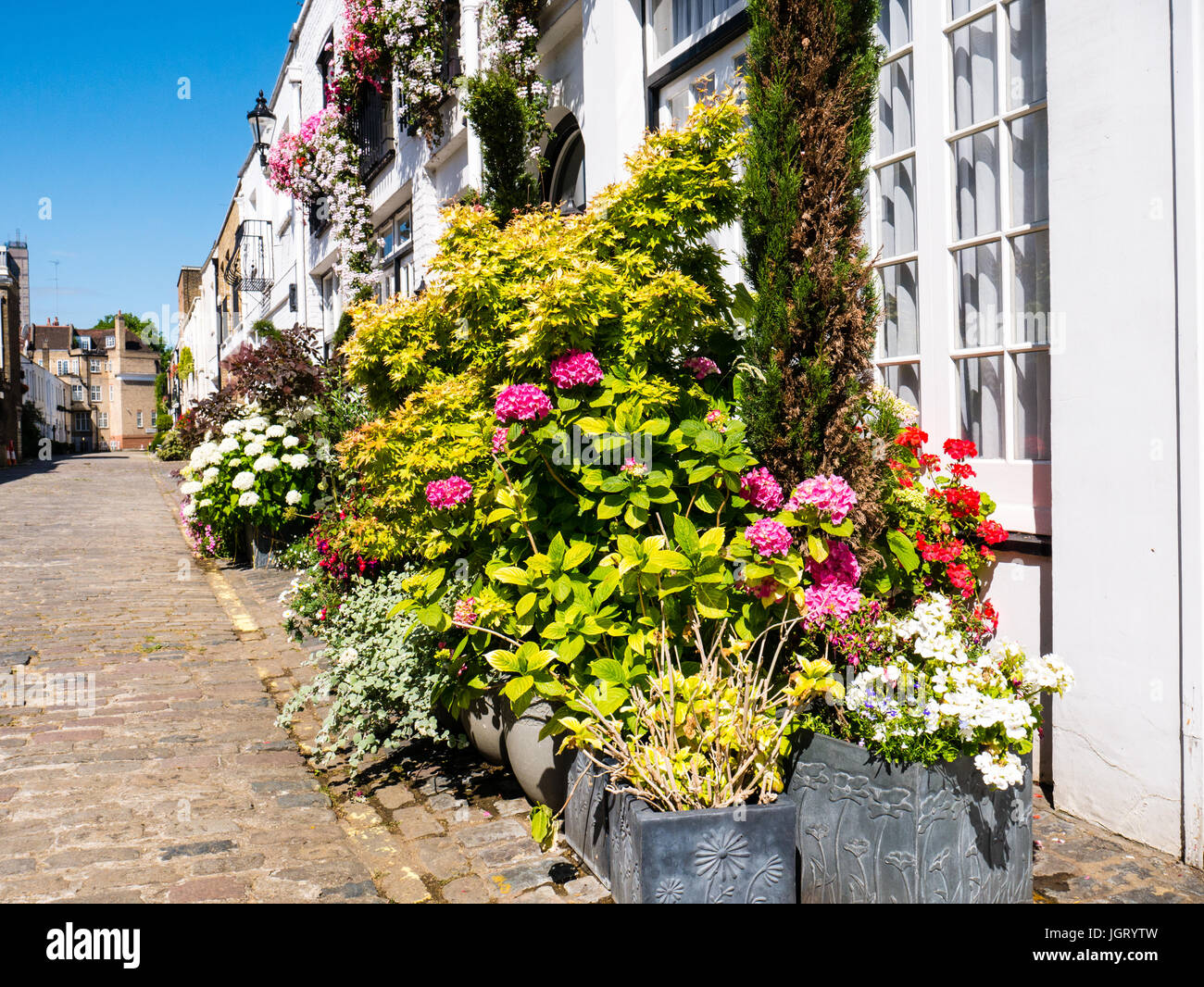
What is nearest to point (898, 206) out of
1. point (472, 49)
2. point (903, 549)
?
point (903, 549)

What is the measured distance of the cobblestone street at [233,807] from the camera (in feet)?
10.7

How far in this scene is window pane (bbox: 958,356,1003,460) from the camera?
420 centimetres

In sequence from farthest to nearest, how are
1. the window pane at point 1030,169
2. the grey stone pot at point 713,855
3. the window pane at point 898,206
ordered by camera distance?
the window pane at point 898,206, the window pane at point 1030,169, the grey stone pot at point 713,855

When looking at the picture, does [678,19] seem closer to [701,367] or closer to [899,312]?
[899,312]

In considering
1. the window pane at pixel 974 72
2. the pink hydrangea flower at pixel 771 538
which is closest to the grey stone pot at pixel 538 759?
the pink hydrangea flower at pixel 771 538

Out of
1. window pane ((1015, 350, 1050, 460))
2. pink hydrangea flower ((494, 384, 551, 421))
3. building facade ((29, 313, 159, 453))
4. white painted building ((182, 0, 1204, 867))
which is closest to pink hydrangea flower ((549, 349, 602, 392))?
pink hydrangea flower ((494, 384, 551, 421))

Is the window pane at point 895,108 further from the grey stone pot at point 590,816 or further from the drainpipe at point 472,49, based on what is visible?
the drainpipe at point 472,49

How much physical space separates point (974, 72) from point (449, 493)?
9.81 ft

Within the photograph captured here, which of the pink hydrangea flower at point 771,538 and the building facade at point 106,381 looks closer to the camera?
the pink hydrangea flower at point 771,538

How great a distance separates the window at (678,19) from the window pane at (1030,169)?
270 centimetres

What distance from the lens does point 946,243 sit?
4.35 metres

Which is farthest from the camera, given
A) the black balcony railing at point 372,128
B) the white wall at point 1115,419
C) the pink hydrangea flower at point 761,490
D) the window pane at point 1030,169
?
the black balcony railing at point 372,128
